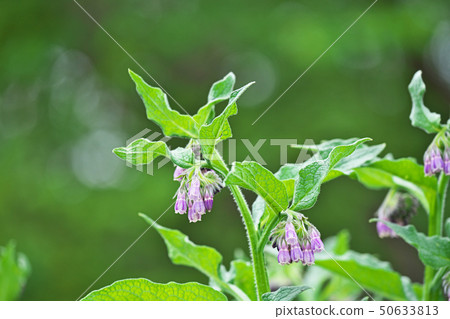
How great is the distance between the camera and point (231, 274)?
4.81ft

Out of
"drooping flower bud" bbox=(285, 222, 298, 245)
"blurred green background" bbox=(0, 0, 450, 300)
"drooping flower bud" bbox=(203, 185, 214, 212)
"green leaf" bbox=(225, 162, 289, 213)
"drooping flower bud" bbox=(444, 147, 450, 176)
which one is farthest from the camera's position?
"blurred green background" bbox=(0, 0, 450, 300)

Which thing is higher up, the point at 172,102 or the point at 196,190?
the point at 172,102

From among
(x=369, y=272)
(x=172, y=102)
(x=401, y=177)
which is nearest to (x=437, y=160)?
(x=401, y=177)

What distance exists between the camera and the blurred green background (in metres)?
6.38

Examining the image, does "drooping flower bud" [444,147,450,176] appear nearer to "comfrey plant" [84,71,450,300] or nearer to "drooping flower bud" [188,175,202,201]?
"comfrey plant" [84,71,450,300]

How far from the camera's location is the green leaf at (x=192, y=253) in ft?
4.66

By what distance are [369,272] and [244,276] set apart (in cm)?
39

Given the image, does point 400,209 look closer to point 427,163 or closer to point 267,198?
point 427,163

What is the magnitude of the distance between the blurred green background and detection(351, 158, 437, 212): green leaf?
4313 millimetres

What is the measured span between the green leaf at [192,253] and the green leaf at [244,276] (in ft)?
0.22

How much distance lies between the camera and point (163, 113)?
1267mm

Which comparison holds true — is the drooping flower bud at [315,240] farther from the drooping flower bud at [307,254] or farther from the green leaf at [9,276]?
A: the green leaf at [9,276]

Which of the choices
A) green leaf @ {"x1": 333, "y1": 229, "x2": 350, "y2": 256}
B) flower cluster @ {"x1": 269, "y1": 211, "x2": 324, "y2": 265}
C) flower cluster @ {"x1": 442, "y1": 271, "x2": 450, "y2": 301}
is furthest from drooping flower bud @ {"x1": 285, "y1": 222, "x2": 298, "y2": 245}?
green leaf @ {"x1": 333, "y1": 229, "x2": 350, "y2": 256}

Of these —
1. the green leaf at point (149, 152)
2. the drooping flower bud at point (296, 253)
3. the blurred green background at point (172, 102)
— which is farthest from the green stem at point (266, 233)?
the blurred green background at point (172, 102)
